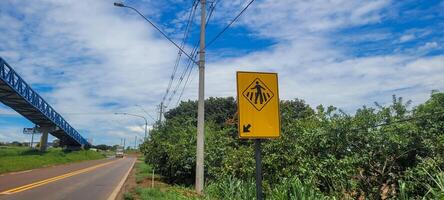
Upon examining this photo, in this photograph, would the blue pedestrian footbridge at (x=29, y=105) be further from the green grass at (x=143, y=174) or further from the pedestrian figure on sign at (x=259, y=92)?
the pedestrian figure on sign at (x=259, y=92)

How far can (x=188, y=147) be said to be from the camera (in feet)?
68.1

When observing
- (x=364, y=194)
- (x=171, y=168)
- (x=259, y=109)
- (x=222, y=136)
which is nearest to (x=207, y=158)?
(x=222, y=136)

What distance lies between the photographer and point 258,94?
211 inches

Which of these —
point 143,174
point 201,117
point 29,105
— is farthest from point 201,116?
point 29,105

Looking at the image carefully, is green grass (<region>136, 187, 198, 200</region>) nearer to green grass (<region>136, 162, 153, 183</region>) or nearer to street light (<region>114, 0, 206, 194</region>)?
street light (<region>114, 0, 206, 194</region>)

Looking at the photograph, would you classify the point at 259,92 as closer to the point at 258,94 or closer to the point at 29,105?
the point at 258,94

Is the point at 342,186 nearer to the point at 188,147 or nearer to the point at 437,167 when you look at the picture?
the point at 437,167

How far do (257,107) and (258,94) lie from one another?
0.17 meters

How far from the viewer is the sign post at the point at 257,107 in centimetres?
521

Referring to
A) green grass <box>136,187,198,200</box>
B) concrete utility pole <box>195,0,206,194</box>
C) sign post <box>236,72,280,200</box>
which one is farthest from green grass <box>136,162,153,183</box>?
sign post <box>236,72,280,200</box>

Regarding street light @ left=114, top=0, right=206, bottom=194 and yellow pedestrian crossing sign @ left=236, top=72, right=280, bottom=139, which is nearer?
yellow pedestrian crossing sign @ left=236, top=72, right=280, bottom=139

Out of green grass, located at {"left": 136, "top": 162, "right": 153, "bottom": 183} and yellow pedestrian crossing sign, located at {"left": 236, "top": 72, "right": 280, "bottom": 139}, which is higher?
yellow pedestrian crossing sign, located at {"left": 236, "top": 72, "right": 280, "bottom": 139}

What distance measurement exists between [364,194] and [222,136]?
11142 millimetres

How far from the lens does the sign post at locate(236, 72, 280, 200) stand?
5.21m
